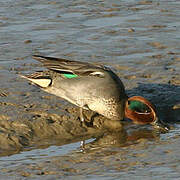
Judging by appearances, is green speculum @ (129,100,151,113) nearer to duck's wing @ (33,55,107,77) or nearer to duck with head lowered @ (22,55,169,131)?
duck with head lowered @ (22,55,169,131)

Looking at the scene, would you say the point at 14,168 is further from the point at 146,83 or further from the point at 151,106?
the point at 146,83

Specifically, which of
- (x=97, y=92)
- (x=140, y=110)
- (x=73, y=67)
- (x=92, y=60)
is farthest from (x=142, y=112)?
(x=92, y=60)

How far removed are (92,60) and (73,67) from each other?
1.74 metres

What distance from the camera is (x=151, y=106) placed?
684 cm

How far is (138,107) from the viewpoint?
6.94 metres

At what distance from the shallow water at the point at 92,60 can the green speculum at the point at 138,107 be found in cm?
23

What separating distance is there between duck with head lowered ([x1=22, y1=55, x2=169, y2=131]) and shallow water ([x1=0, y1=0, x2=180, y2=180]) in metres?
0.19

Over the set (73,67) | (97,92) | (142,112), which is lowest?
(142,112)

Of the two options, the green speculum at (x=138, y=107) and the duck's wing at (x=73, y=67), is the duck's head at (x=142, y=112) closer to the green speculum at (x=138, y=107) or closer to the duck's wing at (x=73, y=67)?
the green speculum at (x=138, y=107)

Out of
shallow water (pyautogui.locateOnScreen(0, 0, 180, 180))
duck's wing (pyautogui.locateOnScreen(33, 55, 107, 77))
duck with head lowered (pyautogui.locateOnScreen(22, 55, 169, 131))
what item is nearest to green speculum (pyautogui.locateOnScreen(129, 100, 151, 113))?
duck with head lowered (pyautogui.locateOnScreen(22, 55, 169, 131))

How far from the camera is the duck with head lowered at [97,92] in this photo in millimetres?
6906

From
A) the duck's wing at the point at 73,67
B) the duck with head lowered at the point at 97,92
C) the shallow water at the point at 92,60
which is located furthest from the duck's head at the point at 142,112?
the duck's wing at the point at 73,67

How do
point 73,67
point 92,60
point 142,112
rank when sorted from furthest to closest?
point 92,60
point 73,67
point 142,112

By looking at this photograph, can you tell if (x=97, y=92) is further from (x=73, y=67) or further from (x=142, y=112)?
(x=142, y=112)
